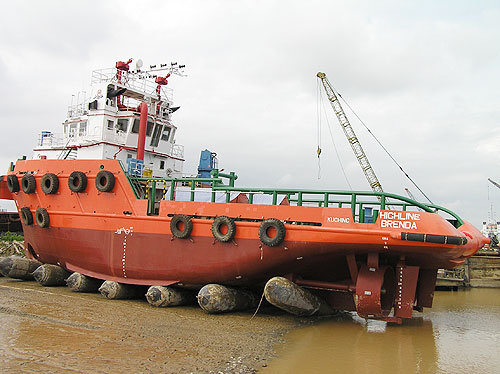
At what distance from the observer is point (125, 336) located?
26.1 ft

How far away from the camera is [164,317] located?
9.75m

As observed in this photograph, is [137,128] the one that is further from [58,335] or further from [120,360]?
[120,360]

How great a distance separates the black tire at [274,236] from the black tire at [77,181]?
5101 mm

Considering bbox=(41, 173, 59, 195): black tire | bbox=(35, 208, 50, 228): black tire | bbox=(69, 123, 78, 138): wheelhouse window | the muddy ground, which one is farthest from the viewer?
bbox=(69, 123, 78, 138): wheelhouse window

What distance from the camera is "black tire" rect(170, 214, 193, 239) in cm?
1066

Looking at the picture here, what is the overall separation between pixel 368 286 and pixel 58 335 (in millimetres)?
5941

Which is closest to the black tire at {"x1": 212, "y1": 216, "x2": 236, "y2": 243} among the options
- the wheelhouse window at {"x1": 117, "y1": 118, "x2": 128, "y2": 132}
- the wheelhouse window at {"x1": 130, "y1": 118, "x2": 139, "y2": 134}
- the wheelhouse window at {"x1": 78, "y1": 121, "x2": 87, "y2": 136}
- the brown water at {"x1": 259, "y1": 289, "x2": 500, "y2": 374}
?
the brown water at {"x1": 259, "y1": 289, "x2": 500, "y2": 374}

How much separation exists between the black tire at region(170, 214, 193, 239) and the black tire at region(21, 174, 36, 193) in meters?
4.83

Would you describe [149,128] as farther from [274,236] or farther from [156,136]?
[274,236]

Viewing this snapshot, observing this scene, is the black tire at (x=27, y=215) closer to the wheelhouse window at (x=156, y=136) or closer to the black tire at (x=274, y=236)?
the wheelhouse window at (x=156, y=136)

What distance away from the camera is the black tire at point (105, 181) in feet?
38.2

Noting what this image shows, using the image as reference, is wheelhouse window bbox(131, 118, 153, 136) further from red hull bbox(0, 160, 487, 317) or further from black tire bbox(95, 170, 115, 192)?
black tire bbox(95, 170, 115, 192)

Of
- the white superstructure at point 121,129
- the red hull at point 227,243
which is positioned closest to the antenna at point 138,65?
the white superstructure at point 121,129

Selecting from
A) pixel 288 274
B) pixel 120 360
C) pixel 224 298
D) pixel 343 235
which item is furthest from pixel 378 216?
pixel 120 360
